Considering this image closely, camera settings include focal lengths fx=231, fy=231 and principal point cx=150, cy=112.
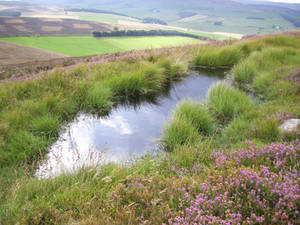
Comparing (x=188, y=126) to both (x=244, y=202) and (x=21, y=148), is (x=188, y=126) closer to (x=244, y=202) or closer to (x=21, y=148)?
(x=244, y=202)

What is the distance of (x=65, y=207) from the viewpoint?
8.45 ft

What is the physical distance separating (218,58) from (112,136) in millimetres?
6899

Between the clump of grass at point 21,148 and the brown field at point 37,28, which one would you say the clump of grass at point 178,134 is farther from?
the brown field at point 37,28

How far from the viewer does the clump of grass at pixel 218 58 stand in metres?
9.80

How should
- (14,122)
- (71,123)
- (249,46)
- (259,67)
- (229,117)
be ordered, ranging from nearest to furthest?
(14,122)
(71,123)
(229,117)
(259,67)
(249,46)

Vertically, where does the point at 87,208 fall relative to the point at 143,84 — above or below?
below

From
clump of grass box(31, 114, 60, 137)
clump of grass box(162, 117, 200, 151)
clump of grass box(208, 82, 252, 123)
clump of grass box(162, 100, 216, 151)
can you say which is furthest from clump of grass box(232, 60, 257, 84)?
clump of grass box(31, 114, 60, 137)

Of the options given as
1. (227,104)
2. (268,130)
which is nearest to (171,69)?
(227,104)

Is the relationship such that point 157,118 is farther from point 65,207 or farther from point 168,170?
point 65,207

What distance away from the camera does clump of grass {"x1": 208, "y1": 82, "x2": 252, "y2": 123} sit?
17.9 ft

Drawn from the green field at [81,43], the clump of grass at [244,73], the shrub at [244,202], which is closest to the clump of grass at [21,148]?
the shrub at [244,202]

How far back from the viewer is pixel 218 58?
981 cm

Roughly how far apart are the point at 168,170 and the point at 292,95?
455 centimetres

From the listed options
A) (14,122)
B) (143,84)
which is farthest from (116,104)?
(14,122)
